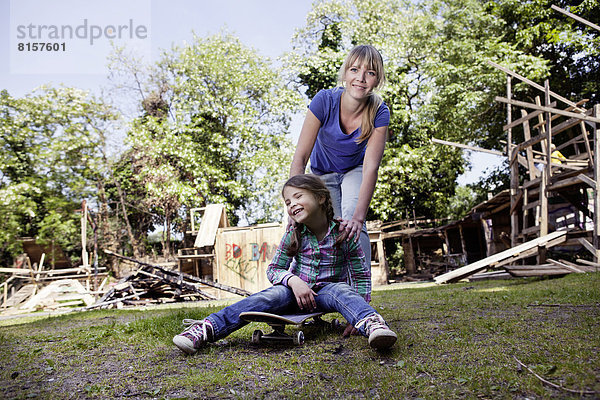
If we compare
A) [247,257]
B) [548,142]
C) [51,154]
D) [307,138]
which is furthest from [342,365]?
[51,154]

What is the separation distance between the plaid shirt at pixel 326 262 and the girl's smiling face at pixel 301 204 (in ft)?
0.52

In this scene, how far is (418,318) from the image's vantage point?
141 inches

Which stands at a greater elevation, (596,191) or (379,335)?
(596,191)

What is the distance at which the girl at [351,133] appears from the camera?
3.40 metres

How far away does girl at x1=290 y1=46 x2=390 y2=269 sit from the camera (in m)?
3.40

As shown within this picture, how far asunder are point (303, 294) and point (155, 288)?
12854 mm

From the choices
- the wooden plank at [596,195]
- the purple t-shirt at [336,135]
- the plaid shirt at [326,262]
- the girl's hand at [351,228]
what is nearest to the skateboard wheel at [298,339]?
the plaid shirt at [326,262]

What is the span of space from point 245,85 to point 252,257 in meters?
11.1

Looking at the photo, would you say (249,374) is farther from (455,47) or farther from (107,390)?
(455,47)

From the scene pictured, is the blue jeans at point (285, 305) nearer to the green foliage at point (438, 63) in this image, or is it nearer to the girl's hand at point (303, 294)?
the girl's hand at point (303, 294)

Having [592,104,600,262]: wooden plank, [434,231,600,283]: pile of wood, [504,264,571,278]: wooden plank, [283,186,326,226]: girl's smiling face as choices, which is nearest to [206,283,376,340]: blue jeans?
[283,186,326,226]: girl's smiling face

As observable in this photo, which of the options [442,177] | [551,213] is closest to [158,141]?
[442,177]

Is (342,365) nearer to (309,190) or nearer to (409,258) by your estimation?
(309,190)

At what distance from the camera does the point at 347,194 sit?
3588mm
